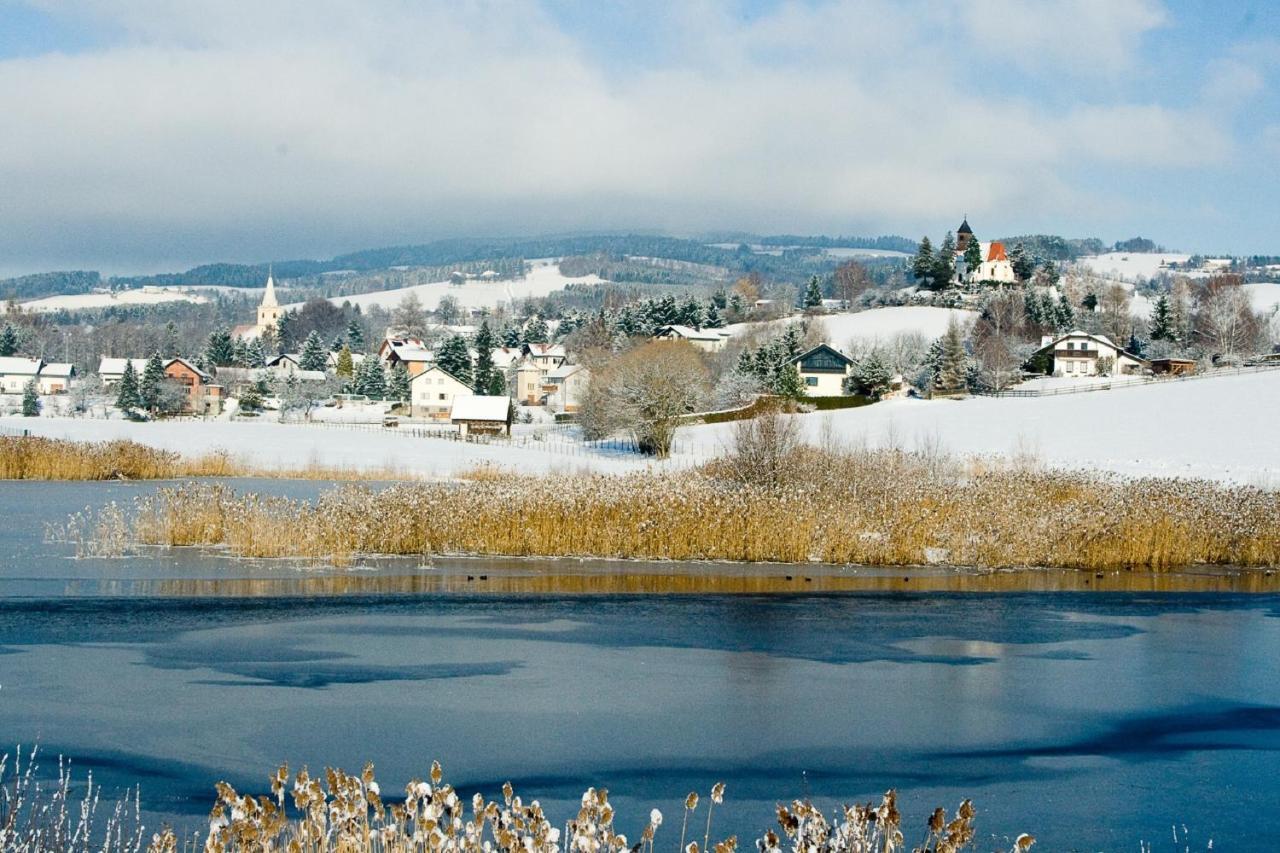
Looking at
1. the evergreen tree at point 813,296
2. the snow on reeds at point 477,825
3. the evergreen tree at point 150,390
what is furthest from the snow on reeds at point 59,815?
the evergreen tree at point 813,296

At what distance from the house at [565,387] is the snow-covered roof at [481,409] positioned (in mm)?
8140

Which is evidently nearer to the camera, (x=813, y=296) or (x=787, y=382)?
(x=787, y=382)

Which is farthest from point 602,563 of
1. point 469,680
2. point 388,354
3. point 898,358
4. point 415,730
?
point 388,354

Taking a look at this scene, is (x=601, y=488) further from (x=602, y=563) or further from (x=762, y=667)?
(x=762, y=667)

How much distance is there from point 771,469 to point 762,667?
1519 cm

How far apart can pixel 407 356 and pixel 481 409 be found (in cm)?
6215

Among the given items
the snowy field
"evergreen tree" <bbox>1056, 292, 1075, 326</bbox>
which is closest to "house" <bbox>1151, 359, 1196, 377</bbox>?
"evergreen tree" <bbox>1056, 292, 1075, 326</bbox>

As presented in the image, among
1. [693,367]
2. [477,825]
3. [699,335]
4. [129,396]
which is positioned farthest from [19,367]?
[477,825]

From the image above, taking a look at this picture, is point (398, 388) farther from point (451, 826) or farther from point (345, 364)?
point (451, 826)

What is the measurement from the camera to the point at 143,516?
26.8m

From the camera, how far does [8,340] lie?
449 feet

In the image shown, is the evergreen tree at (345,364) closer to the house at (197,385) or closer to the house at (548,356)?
the house at (197,385)

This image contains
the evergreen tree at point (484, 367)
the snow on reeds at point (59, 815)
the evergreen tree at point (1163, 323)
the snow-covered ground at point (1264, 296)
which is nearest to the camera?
the snow on reeds at point (59, 815)

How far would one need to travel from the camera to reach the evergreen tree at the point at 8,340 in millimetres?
136125
